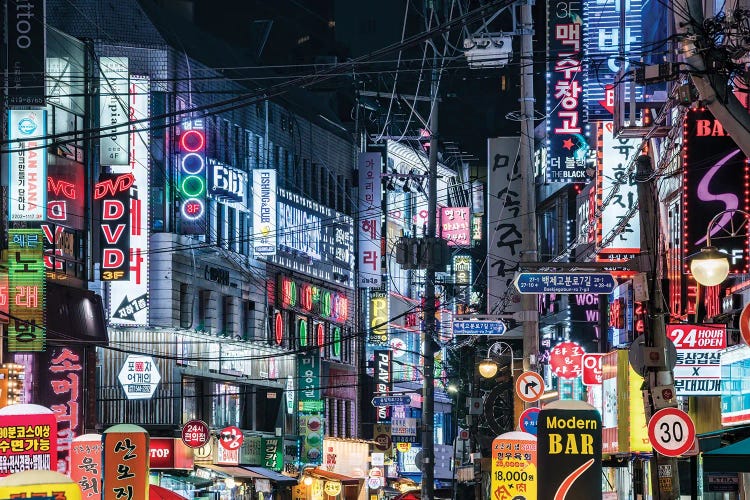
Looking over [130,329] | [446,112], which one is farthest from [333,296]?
[446,112]

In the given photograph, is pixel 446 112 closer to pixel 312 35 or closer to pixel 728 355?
pixel 312 35

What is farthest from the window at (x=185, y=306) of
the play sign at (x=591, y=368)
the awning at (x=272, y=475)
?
the play sign at (x=591, y=368)

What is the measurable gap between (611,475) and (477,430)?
83.2 ft

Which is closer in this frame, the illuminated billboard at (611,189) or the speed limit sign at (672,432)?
the speed limit sign at (672,432)

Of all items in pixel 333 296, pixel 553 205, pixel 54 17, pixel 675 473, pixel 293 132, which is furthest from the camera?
pixel 333 296

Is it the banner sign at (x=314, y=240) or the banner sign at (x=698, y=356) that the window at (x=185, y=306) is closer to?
the banner sign at (x=314, y=240)

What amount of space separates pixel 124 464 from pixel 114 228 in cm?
1836

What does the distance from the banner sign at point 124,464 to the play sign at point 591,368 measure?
17.0 meters

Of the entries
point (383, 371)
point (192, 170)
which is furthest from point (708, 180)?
point (383, 371)

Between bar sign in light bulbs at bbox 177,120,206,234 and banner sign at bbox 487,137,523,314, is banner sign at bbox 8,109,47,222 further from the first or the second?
banner sign at bbox 487,137,523,314

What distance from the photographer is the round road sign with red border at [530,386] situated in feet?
109

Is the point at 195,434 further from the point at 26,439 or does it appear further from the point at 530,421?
the point at 26,439

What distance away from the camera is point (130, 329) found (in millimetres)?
45344

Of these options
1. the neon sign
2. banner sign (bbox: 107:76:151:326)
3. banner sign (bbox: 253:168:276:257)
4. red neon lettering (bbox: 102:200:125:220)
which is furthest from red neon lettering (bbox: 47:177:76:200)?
the neon sign
